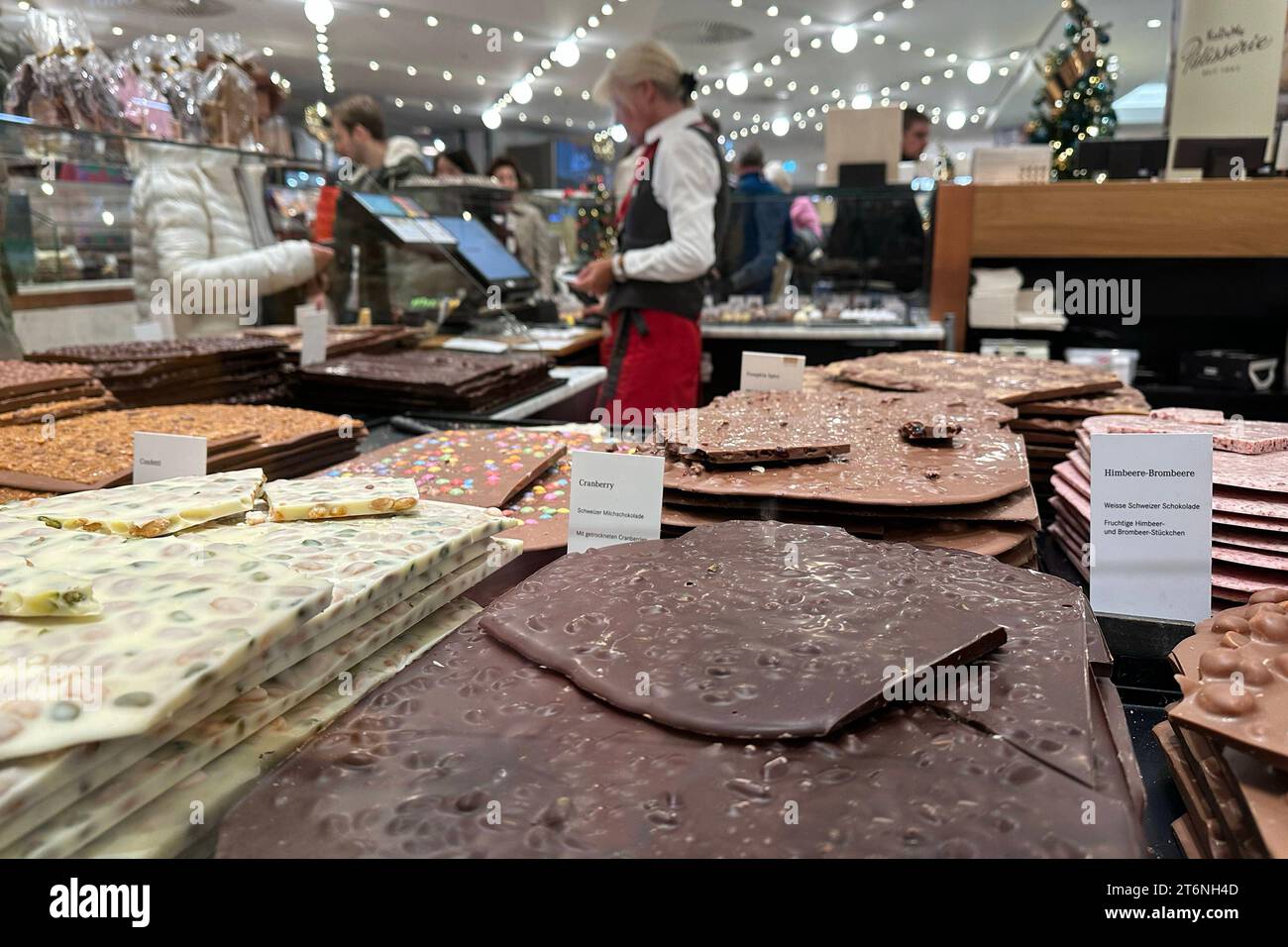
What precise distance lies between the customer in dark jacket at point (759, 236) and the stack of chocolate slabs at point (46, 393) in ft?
10.3

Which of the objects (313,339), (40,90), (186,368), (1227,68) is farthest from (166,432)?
(1227,68)

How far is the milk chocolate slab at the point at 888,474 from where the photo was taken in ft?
4.19

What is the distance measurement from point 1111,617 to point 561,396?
2.16 meters

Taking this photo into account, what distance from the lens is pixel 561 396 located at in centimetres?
313

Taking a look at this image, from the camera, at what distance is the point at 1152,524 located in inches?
48.6

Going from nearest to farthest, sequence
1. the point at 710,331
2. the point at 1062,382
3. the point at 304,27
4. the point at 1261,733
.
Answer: the point at 1261,733 → the point at 1062,382 → the point at 710,331 → the point at 304,27

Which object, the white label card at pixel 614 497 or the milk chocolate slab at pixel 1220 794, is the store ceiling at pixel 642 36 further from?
the milk chocolate slab at pixel 1220 794

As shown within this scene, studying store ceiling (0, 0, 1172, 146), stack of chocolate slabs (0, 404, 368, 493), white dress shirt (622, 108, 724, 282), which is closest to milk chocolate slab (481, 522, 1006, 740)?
stack of chocolate slabs (0, 404, 368, 493)

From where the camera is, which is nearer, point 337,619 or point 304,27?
point 337,619

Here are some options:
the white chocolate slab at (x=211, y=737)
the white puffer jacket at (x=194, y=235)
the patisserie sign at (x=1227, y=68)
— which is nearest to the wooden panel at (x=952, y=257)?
the patisserie sign at (x=1227, y=68)

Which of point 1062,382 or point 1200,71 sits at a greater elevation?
point 1200,71

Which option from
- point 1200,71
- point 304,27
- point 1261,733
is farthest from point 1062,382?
point 304,27

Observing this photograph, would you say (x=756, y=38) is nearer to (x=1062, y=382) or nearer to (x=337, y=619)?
(x=1062, y=382)

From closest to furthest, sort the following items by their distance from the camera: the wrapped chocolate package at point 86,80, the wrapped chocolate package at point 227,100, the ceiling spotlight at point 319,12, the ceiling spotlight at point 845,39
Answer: the wrapped chocolate package at point 86,80
the wrapped chocolate package at point 227,100
the ceiling spotlight at point 319,12
the ceiling spotlight at point 845,39
